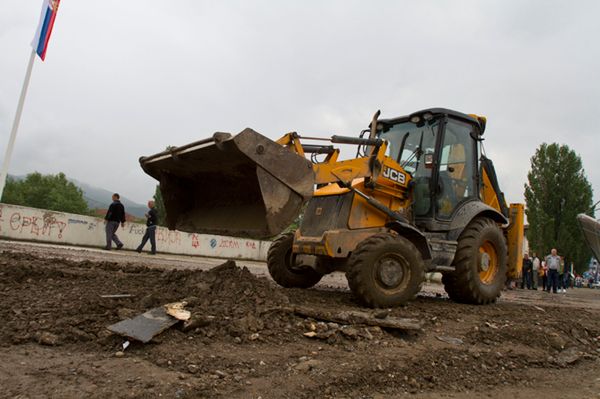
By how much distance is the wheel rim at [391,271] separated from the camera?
5.79 meters

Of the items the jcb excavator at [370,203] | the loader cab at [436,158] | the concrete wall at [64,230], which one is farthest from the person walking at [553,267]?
the concrete wall at [64,230]

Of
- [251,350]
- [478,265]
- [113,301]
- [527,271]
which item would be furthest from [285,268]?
[527,271]

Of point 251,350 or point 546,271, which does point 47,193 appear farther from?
point 251,350

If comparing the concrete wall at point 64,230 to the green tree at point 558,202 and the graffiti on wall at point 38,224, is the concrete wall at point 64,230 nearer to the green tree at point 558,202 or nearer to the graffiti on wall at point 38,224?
the graffiti on wall at point 38,224

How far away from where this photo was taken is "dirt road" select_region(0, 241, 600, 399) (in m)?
3.02

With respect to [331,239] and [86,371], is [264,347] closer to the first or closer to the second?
[86,371]

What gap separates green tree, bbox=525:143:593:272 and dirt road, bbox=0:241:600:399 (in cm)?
3572

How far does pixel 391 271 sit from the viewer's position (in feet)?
19.2

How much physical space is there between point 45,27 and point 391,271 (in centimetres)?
1096

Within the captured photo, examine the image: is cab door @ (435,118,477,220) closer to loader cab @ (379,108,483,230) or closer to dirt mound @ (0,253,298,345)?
loader cab @ (379,108,483,230)

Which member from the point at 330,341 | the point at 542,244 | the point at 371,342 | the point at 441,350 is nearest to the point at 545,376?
the point at 441,350

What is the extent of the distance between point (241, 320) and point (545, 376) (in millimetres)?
2567

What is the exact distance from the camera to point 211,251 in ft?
74.8

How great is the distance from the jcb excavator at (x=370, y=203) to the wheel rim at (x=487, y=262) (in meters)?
0.02
